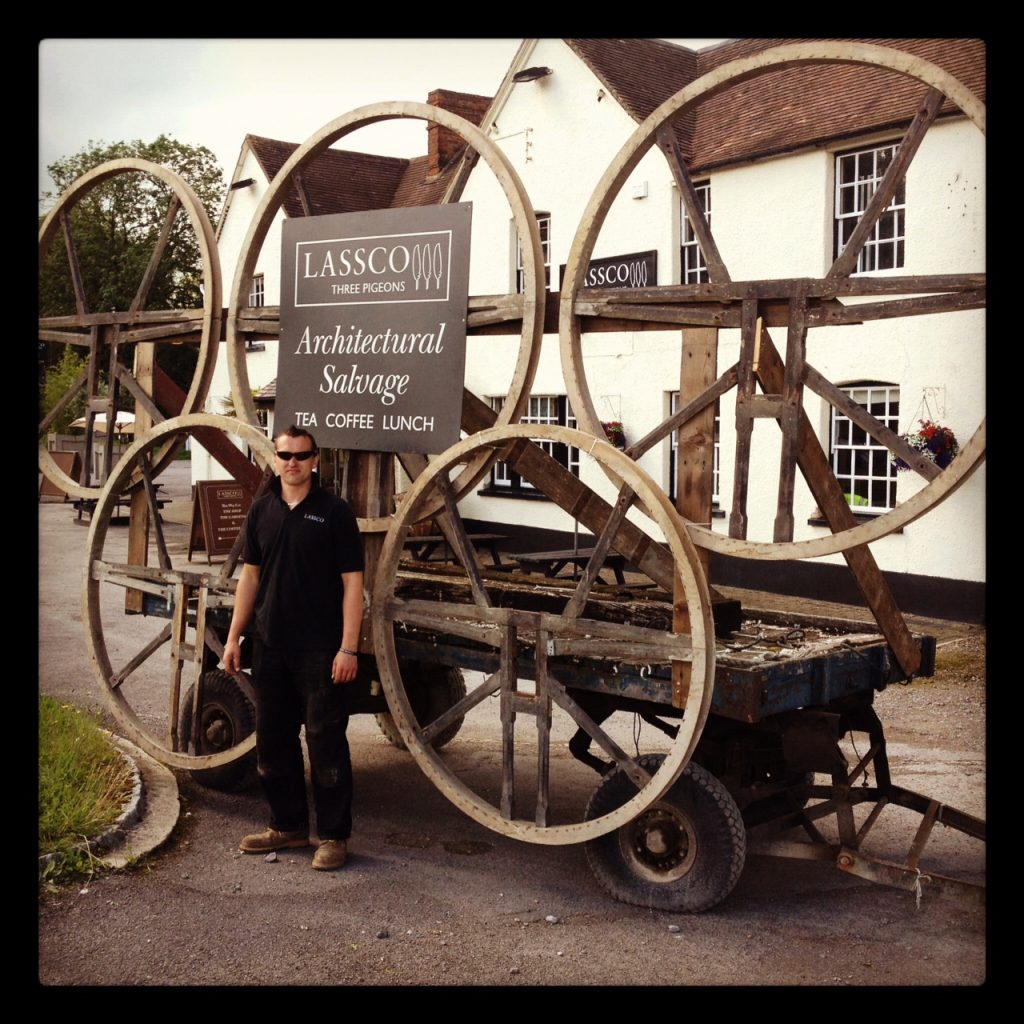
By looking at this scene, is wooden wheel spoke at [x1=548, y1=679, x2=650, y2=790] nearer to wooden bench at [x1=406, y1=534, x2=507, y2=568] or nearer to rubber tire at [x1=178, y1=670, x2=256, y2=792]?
rubber tire at [x1=178, y1=670, x2=256, y2=792]

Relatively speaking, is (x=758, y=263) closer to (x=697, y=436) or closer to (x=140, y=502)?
(x=140, y=502)

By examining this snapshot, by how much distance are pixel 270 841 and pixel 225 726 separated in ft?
3.36

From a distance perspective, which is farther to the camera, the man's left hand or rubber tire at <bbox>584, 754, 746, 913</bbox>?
the man's left hand

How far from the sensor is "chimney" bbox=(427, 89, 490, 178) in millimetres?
17047

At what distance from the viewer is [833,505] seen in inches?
182

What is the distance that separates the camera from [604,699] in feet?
16.7

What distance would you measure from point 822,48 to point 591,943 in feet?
10.4

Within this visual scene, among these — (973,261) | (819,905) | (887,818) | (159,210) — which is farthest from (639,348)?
(819,905)

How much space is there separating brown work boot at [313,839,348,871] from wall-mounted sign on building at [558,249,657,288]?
26.4 ft

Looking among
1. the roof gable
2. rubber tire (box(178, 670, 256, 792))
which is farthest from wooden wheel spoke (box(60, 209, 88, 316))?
the roof gable

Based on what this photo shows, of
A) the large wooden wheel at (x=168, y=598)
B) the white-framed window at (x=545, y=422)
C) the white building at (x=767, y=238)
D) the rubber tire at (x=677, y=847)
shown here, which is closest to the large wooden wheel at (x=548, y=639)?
the rubber tire at (x=677, y=847)

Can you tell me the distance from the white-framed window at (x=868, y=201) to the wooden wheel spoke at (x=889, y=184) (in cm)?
786

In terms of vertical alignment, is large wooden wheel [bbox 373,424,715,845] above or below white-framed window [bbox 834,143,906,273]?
below

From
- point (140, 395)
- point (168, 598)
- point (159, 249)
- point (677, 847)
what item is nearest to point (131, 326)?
point (140, 395)
